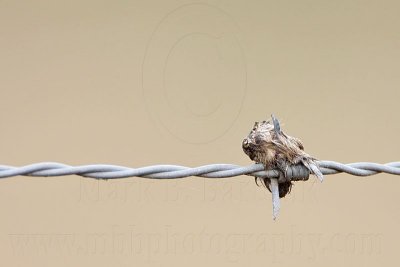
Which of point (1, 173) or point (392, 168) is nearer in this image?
point (1, 173)

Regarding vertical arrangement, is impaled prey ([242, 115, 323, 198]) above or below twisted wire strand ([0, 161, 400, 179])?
above

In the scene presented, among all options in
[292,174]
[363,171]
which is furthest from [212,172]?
[363,171]

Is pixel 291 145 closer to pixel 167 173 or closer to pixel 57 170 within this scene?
pixel 167 173

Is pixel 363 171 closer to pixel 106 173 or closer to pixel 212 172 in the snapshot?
pixel 212 172
